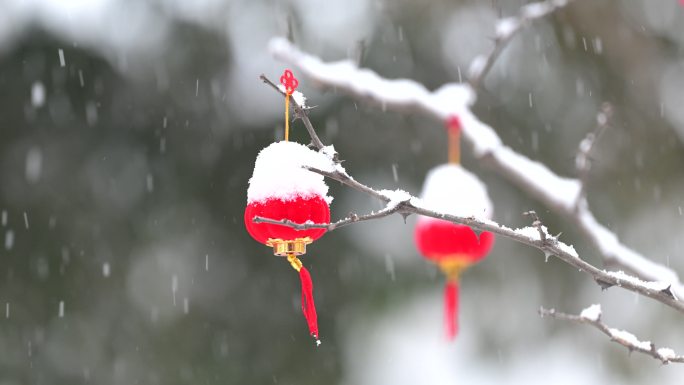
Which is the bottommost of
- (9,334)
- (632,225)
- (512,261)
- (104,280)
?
(9,334)

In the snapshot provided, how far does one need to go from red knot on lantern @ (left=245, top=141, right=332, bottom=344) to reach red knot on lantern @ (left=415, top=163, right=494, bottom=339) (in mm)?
1110

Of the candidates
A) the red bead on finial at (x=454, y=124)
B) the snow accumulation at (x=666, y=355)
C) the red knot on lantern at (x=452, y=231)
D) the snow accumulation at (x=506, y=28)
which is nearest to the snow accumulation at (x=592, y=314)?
the snow accumulation at (x=666, y=355)

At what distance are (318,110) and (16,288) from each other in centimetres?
197

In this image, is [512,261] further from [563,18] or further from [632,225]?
[563,18]

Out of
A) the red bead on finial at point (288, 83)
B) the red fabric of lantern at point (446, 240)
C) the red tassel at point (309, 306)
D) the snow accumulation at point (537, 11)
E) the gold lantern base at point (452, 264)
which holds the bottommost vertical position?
the red tassel at point (309, 306)

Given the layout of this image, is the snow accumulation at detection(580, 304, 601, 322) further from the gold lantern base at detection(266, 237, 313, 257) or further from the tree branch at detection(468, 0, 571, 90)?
the tree branch at detection(468, 0, 571, 90)

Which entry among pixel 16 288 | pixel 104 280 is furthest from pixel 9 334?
pixel 104 280

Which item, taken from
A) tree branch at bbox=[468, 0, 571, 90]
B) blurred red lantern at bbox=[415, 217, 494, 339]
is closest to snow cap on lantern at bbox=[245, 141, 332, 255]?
blurred red lantern at bbox=[415, 217, 494, 339]

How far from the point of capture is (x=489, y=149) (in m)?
2.74

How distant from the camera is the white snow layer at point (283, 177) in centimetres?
154

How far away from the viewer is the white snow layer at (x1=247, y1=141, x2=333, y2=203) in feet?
5.04

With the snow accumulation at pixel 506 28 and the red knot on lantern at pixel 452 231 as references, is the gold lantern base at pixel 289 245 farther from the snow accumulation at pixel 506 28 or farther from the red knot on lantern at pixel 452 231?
the snow accumulation at pixel 506 28

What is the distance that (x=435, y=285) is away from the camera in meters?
5.12

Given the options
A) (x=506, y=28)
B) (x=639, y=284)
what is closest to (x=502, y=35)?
(x=506, y=28)
